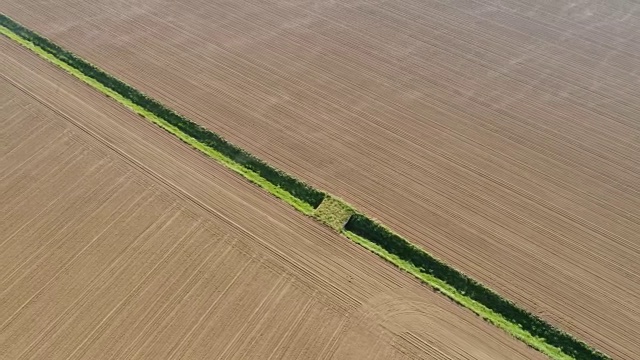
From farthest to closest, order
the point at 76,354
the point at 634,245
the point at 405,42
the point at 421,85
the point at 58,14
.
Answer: the point at 58,14, the point at 405,42, the point at 421,85, the point at 634,245, the point at 76,354

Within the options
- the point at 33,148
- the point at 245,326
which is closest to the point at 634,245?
the point at 245,326

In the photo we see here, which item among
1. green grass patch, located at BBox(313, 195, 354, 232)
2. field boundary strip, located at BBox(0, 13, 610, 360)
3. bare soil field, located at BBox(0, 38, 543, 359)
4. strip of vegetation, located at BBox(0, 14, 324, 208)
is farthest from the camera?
strip of vegetation, located at BBox(0, 14, 324, 208)

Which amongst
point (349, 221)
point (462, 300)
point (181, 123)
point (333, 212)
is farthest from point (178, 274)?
point (462, 300)

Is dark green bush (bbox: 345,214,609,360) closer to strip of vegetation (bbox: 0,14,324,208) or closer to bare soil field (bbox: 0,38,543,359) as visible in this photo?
bare soil field (bbox: 0,38,543,359)

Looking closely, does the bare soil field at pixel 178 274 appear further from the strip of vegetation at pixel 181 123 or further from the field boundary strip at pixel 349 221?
the strip of vegetation at pixel 181 123

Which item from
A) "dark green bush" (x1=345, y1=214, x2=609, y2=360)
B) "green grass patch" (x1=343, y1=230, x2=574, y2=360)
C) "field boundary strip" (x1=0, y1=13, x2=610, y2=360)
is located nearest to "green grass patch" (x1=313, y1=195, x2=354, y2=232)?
"field boundary strip" (x1=0, y1=13, x2=610, y2=360)

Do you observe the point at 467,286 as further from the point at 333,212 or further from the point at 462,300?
the point at 333,212

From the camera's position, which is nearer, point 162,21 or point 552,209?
point 552,209

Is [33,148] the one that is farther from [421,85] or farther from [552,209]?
[552,209]

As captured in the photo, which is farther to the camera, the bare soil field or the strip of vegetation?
the strip of vegetation
